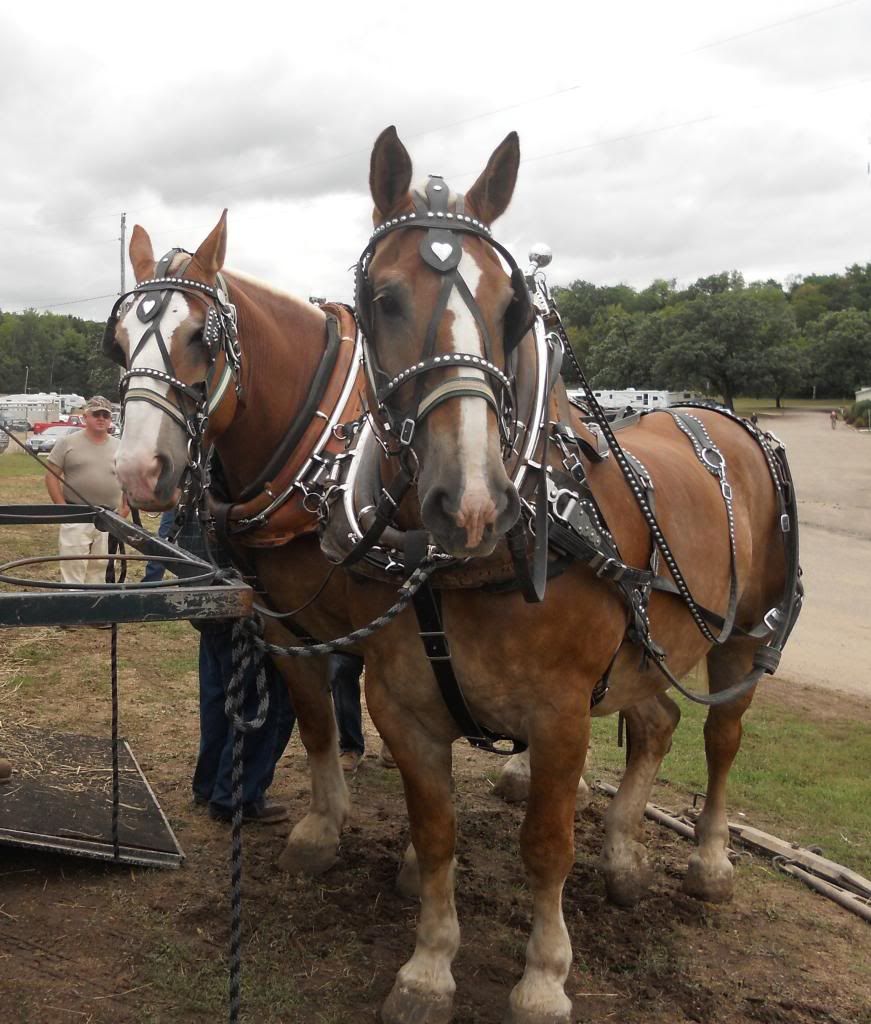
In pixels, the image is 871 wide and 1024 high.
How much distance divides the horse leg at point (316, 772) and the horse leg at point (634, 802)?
113 centimetres

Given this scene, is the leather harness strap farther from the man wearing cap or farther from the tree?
the tree

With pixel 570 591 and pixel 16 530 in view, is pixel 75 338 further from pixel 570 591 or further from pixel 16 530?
pixel 570 591

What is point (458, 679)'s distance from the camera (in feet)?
8.34

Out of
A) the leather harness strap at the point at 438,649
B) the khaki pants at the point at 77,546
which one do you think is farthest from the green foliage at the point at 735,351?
the leather harness strap at the point at 438,649

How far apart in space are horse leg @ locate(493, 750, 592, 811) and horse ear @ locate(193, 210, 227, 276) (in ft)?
9.10

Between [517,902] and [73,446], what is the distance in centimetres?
586

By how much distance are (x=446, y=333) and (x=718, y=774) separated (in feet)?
8.98

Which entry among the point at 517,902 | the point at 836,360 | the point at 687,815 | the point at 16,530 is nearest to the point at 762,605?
the point at 687,815

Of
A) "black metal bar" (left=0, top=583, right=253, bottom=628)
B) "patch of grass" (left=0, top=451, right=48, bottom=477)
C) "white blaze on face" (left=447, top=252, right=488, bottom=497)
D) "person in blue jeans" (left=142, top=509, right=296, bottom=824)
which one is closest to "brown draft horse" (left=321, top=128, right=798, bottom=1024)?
"white blaze on face" (left=447, top=252, right=488, bottom=497)

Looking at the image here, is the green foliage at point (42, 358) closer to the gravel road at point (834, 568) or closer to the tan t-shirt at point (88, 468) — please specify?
the gravel road at point (834, 568)

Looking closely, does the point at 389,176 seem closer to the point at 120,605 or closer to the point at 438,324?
the point at 438,324

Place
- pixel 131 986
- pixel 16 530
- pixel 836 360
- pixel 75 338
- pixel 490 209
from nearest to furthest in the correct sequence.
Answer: pixel 490 209 < pixel 131 986 < pixel 16 530 < pixel 836 360 < pixel 75 338

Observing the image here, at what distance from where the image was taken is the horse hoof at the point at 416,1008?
274 cm

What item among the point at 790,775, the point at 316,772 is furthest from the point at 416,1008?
the point at 790,775
